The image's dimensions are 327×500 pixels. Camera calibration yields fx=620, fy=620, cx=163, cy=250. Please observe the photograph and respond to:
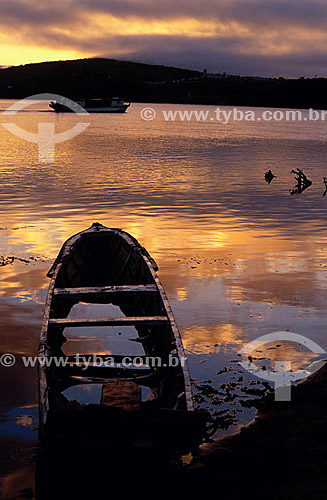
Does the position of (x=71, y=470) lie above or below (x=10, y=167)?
below

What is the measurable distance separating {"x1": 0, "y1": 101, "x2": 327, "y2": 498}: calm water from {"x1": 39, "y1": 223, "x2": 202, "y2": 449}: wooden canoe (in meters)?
0.64

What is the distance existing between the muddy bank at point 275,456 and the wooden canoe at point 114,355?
0.73m

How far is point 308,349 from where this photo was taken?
11.1m

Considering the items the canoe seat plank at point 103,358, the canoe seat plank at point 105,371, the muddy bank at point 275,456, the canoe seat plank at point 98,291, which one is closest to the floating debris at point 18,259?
the canoe seat plank at point 98,291

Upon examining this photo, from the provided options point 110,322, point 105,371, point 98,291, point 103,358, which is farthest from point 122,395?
point 98,291

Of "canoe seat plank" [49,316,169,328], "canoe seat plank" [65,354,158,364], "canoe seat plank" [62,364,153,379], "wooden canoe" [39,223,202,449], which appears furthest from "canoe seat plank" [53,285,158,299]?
"canoe seat plank" [62,364,153,379]

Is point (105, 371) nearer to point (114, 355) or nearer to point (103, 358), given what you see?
point (103, 358)

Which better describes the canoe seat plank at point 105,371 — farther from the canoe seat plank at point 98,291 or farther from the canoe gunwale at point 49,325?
the canoe seat plank at point 98,291

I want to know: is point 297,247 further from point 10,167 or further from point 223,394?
point 10,167

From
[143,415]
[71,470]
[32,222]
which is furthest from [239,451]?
[32,222]

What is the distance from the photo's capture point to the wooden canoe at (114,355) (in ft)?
21.5

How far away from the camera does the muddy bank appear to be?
662 cm

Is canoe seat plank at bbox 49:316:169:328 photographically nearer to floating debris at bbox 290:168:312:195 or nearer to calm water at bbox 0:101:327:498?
calm water at bbox 0:101:327:498

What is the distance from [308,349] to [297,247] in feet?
30.2
